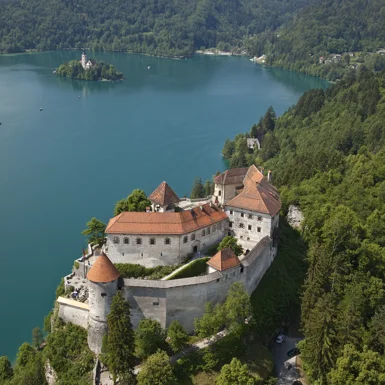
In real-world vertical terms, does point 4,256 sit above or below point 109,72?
below

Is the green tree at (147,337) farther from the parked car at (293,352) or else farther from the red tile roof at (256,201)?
the red tile roof at (256,201)

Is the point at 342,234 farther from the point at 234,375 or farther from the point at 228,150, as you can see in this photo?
the point at 228,150

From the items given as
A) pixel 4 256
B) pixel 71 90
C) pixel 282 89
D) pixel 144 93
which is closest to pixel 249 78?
pixel 282 89

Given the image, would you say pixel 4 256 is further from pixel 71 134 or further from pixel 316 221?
pixel 71 134

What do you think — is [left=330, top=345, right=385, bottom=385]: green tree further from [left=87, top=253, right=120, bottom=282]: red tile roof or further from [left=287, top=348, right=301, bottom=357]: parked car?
[left=87, top=253, right=120, bottom=282]: red tile roof

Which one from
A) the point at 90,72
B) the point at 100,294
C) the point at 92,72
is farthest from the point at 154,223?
the point at 92,72

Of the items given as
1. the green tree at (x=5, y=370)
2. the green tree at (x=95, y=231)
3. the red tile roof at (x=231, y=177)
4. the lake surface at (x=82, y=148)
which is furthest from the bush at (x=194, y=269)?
the lake surface at (x=82, y=148)
